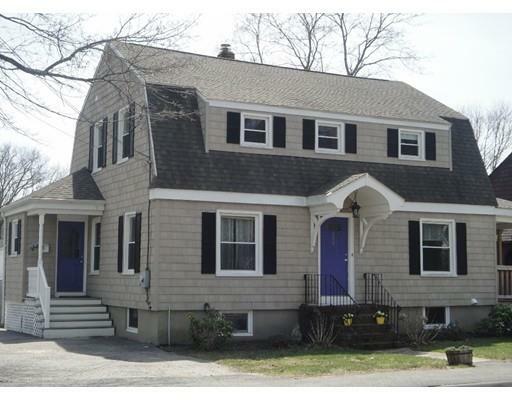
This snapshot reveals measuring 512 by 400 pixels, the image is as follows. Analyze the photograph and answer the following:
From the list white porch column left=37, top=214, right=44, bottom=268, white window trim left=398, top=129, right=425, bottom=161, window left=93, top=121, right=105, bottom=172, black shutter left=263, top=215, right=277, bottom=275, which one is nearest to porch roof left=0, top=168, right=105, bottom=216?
white porch column left=37, top=214, right=44, bottom=268

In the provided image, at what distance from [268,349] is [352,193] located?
16.7ft

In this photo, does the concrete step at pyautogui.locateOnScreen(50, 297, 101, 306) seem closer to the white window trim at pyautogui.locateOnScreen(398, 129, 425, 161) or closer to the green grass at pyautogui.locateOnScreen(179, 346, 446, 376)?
the green grass at pyautogui.locateOnScreen(179, 346, 446, 376)

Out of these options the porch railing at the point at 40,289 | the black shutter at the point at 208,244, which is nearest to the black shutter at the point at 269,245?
the black shutter at the point at 208,244

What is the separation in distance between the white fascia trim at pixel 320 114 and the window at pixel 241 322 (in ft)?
17.6

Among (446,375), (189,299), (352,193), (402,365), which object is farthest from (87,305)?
(446,375)

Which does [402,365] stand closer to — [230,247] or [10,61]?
[230,247]

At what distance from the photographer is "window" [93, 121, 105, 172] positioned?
23.8 metres

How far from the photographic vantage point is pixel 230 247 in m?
20.0

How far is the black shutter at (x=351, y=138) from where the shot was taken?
21.8 metres

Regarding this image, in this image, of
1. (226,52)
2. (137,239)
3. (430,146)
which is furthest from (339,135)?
(226,52)

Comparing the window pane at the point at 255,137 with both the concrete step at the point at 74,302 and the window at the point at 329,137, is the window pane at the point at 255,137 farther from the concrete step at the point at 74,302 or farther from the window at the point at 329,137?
the concrete step at the point at 74,302

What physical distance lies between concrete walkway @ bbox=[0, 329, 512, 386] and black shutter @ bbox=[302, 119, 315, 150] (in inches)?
274

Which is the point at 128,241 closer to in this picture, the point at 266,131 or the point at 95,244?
the point at 95,244

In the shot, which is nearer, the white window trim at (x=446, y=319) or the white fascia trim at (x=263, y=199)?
the white fascia trim at (x=263, y=199)
